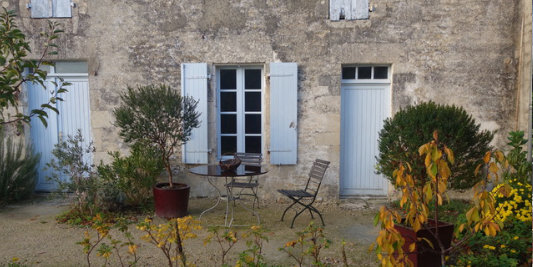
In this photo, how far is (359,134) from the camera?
577 centimetres

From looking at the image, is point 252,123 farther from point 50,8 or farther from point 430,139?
point 50,8

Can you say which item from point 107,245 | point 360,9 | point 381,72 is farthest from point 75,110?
point 381,72

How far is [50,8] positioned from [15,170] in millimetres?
2571

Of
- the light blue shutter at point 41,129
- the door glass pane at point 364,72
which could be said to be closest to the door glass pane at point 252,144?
the door glass pane at point 364,72

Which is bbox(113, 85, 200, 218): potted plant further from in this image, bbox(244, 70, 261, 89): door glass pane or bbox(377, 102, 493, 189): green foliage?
bbox(377, 102, 493, 189): green foliage

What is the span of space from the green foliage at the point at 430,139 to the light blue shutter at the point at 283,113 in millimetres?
1340

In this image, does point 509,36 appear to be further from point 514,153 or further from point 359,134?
point 359,134

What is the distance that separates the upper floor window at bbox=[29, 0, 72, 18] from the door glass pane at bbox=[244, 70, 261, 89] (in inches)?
117

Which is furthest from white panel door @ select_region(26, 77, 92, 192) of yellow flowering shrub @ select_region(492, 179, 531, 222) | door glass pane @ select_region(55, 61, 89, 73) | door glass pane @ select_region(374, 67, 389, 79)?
yellow flowering shrub @ select_region(492, 179, 531, 222)

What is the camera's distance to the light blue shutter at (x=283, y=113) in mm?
5469

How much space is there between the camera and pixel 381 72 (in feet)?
18.7

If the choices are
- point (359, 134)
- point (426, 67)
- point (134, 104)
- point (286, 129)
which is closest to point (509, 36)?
point (426, 67)

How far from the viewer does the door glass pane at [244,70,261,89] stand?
5.80 metres

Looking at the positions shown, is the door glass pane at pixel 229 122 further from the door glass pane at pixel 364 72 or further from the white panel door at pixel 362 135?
the door glass pane at pixel 364 72
